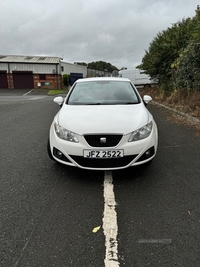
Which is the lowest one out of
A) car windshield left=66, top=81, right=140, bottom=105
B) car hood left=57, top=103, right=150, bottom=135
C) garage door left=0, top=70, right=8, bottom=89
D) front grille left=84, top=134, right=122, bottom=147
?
garage door left=0, top=70, right=8, bottom=89

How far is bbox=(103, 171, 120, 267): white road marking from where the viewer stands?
1893 millimetres

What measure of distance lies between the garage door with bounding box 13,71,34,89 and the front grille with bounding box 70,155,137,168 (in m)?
38.6

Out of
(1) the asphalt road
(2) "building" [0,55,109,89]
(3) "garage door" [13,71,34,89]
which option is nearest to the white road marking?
(1) the asphalt road

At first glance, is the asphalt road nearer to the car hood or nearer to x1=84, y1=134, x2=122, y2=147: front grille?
x1=84, y1=134, x2=122, y2=147: front grille

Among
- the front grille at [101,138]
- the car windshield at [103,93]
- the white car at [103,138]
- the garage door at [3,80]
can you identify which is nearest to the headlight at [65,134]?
the white car at [103,138]

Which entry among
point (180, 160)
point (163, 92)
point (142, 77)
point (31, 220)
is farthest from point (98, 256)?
point (142, 77)

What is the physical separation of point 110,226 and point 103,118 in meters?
1.50

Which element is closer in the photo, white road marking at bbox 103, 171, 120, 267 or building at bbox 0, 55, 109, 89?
white road marking at bbox 103, 171, 120, 267

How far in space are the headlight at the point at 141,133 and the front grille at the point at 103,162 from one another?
A: 249 mm

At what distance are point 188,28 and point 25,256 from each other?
1320 cm

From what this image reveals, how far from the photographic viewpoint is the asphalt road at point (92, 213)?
193cm

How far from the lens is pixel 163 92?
505 inches

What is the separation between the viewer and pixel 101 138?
2.92 m

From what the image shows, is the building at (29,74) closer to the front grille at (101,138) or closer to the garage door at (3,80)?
the garage door at (3,80)
